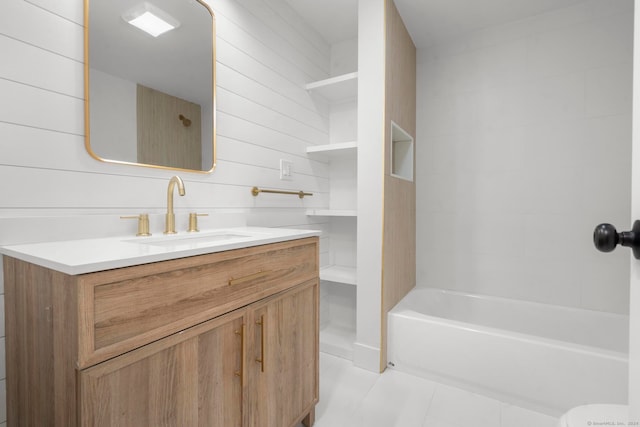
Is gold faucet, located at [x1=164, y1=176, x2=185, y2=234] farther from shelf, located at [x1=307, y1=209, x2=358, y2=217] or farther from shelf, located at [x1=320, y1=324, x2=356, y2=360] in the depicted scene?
shelf, located at [x1=320, y1=324, x2=356, y2=360]

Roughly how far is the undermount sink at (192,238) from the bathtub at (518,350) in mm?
1147

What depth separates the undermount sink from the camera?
108cm

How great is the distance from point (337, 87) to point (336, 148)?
1.66ft

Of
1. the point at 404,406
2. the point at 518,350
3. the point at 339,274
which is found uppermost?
the point at 339,274

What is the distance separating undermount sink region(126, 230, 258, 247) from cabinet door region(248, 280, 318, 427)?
1.05 feet

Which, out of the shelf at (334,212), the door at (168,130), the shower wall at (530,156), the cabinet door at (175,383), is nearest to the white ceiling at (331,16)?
the shower wall at (530,156)

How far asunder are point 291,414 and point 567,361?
51.5 inches

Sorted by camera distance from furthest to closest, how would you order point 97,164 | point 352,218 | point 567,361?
point 352,218 → point 567,361 → point 97,164

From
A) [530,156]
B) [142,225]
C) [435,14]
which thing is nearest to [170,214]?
[142,225]

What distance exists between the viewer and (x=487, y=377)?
5.17ft

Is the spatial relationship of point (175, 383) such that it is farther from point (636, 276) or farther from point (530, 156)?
point (530, 156)

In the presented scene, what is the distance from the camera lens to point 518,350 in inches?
59.1

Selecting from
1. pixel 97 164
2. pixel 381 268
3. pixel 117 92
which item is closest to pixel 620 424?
pixel 381 268

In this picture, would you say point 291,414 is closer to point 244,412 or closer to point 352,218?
point 244,412
